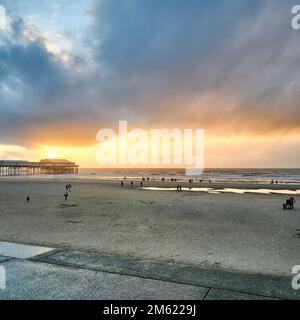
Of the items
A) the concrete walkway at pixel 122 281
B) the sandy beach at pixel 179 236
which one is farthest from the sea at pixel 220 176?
the concrete walkway at pixel 122 281

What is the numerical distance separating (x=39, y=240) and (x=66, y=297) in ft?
20.2

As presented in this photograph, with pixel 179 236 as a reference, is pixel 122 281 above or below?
above

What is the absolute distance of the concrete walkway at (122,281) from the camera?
10.9 feet

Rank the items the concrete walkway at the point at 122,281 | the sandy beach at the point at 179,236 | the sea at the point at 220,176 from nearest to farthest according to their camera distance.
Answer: the concrete walkway at the point at 122,281 < the sandy beach at the point at 179,236 < the sea at the point at 220,176

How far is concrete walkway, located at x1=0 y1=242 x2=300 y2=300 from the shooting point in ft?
10.9

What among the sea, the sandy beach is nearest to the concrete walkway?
the sandy beach

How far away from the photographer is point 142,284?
3.59 metres

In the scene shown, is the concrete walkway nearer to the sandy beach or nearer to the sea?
the sandy beach

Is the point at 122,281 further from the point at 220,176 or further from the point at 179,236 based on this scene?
the point at 220,176

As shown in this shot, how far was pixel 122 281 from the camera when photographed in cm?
368

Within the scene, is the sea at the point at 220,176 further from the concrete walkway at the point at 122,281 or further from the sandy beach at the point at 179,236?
Result: the concrete walkway at the point at 122,281

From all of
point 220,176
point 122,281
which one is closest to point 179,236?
point 122,281
